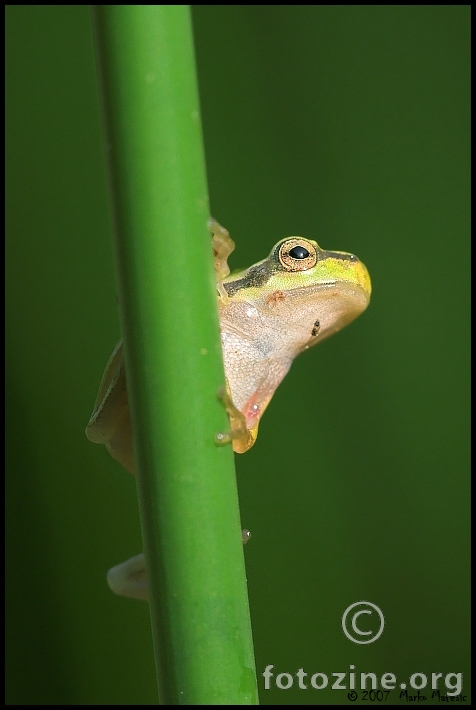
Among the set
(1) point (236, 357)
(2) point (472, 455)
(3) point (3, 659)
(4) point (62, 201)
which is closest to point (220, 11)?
(4) point (62, 201)

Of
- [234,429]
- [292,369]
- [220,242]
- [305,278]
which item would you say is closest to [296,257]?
[305,278]

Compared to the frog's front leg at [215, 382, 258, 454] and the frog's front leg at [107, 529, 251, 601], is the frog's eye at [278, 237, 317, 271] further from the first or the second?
the frog's front leg at [107, 529, 251, 601]

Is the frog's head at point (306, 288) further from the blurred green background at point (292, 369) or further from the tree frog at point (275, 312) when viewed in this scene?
the blurred green background at point (292, 369)

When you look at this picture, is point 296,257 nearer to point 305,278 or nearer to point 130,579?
point 305,278

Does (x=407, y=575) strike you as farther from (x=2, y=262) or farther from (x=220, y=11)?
(x=220, y=11)

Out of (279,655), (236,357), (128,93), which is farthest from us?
(279,655)

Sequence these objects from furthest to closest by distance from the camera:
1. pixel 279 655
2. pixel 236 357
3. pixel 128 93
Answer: pixel 279 655
pixel 236 357
pixel 128 93
